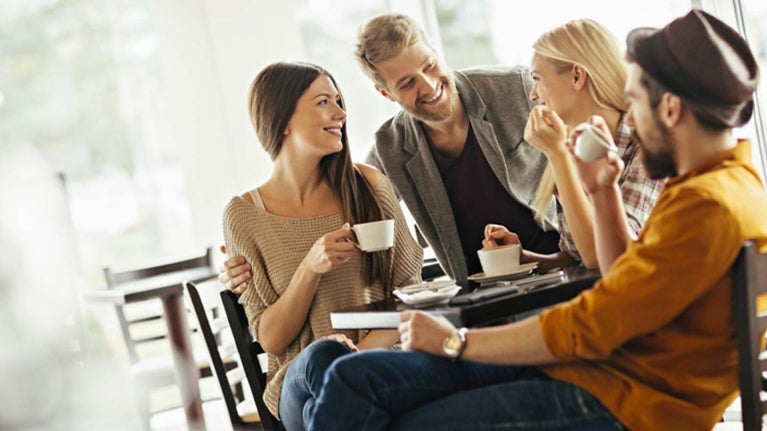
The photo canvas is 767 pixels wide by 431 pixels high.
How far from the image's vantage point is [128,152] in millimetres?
6188

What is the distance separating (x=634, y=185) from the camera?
2156mm

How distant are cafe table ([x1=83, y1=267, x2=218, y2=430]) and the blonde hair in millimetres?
2309

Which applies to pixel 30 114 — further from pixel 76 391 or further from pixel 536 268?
pixel 536 268

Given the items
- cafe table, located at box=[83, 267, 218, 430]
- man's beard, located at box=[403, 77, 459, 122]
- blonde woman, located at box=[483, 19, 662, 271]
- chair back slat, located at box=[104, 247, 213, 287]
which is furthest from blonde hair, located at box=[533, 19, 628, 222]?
chair back slat, located at box=[104, 247, 213, 287]

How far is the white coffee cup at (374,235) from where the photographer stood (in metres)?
2.22

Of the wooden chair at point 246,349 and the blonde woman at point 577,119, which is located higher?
the blonde woman at point 577,119

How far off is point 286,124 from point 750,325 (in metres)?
1.44

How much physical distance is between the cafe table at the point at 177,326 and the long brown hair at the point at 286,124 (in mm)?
1685

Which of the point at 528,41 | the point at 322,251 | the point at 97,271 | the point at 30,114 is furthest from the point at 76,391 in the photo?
the point at 322,251

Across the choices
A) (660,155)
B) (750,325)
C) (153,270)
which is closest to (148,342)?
(153,270)

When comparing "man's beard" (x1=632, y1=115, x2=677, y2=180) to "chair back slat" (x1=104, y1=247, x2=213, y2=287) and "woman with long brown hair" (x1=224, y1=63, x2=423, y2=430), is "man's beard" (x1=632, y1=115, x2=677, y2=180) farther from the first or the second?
"chair back slat" (x1=104, y1=247, x2=213, y2=287)

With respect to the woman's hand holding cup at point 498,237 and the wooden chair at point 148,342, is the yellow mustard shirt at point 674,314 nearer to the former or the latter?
the woman's hand holding cup at point 498,237

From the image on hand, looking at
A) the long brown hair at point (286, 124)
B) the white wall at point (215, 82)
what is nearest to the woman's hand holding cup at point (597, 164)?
the long brown hair at point (286, 124)

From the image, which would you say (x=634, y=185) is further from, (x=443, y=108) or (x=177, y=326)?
(x=177, y=326)
